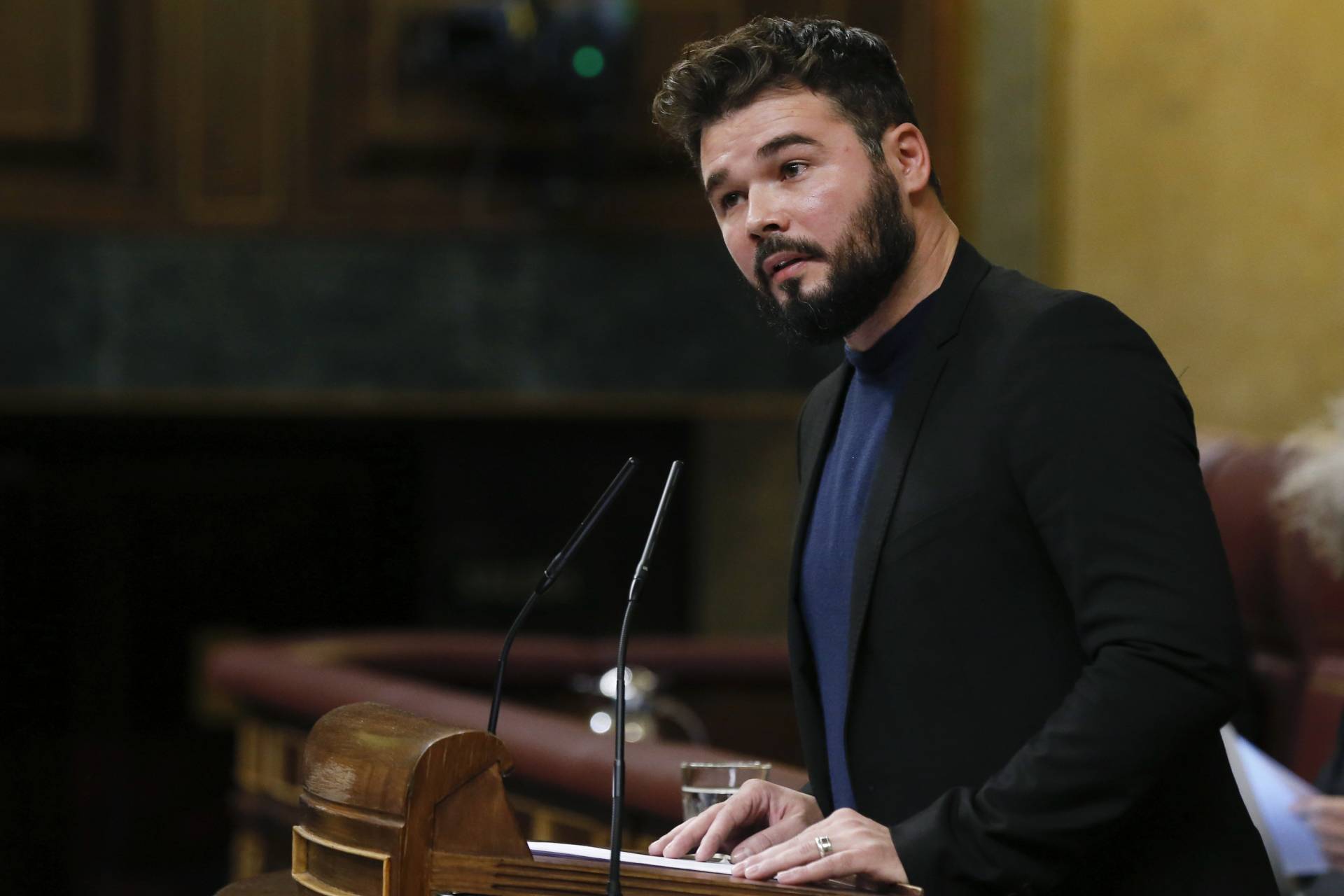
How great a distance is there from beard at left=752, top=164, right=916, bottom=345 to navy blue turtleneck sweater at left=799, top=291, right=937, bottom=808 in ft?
0.16

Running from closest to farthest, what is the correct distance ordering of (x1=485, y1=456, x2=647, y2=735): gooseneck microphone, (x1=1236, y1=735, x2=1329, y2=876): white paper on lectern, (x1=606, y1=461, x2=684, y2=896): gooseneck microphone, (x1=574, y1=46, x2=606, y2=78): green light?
(x1=606, y1=461, x2=684, y2=896): gooseneck microphone < (x1=485, y1=456, x2=647, y2=735): gooseneck microphone < (x1=1236, y1=735, x2=1329, y2=876): white paper on lectern < (x1=574, y1=46, x2=606, y2=78): green light

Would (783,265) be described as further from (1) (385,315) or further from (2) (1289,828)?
(1) (385,315)

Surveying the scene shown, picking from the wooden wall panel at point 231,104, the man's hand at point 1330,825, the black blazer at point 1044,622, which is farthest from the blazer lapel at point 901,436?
the wooden wall panel at point 231,104

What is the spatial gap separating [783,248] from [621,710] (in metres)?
0.47

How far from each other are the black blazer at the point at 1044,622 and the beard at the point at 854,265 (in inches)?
2.2

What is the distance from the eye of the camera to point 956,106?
18.6 feet

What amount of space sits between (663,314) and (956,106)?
1.16 metres

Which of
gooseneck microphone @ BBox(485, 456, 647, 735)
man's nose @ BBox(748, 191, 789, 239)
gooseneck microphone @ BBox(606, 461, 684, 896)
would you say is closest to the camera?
gooseneck microphone @ BBox(606, 461, 684, 896)

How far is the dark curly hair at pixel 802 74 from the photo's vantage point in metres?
1.51

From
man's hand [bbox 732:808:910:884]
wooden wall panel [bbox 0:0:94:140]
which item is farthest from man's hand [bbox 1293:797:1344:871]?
wooden wall panel [bbox 0:0:94:140]

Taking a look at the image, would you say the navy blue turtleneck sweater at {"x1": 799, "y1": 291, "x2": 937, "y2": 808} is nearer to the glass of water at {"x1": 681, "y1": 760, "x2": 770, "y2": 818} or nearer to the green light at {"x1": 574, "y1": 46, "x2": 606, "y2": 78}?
the glass of water at {"x1": 681, "y1": 760, "x2": 770, "y2": 818}

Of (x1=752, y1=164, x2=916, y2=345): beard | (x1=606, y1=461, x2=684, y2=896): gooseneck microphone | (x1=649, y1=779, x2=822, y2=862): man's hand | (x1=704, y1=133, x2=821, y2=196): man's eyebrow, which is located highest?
(x1=704, y1=133, x2=821, y2=196): man's eyebrow

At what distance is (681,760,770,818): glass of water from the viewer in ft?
5.24

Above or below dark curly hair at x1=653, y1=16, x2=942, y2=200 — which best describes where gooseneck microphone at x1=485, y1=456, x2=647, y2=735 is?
below
